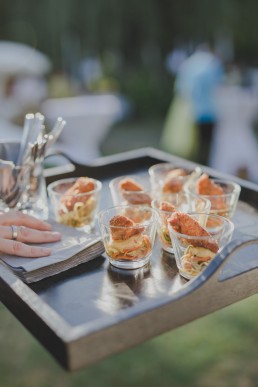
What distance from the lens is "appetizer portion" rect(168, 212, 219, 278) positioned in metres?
0.90

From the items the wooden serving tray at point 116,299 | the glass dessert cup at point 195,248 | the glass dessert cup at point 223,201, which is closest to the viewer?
the wooden serving tray at point 116,299

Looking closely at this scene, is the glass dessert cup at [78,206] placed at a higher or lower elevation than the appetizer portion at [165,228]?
lower

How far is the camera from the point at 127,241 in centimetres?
95

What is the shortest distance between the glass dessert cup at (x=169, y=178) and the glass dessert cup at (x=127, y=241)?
0.26 meters

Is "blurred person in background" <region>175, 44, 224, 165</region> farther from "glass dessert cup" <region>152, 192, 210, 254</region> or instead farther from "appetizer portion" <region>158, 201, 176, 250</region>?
"appetizer portion" <region>158, 201, 176, 250</region>

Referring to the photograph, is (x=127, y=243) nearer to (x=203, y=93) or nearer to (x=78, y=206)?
(x=78, y=206)

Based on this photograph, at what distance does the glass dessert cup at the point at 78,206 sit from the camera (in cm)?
115

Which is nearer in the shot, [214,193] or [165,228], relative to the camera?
[165,228]

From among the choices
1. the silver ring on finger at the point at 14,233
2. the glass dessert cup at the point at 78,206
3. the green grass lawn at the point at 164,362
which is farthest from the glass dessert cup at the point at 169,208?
the green grass lawn at the point at 164,362

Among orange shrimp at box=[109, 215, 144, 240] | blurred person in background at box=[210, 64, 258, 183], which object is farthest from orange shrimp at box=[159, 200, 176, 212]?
blurred person in background at box=[210, 64, 258, 183]

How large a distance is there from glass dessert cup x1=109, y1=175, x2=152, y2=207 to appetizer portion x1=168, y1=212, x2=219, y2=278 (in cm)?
23

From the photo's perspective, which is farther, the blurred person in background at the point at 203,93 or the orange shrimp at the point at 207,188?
the blurred person in background at the point at 203,93

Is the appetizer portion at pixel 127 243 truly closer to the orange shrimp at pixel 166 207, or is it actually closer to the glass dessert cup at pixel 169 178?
the orange shrimp at pixel 166 207

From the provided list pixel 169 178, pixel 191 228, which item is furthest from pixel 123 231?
pixel 169 178
